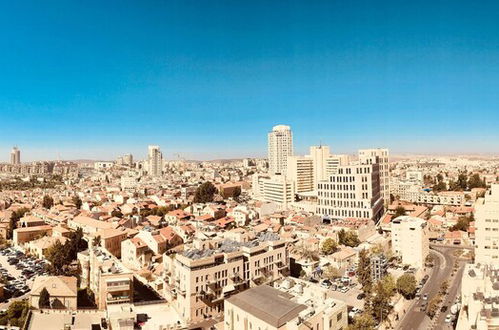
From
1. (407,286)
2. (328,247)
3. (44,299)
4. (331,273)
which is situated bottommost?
(331,273)

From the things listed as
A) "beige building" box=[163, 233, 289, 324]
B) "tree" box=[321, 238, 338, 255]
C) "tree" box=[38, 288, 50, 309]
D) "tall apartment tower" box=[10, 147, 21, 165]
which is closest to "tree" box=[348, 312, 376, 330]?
"beige building" box=[163, 233, 289, 324]

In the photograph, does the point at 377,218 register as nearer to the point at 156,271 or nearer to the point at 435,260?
the point at 435,260

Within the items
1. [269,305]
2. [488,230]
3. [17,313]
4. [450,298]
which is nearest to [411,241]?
[488,230]

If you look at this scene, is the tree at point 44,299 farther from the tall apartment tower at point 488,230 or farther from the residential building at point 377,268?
the tall apartment tower at point 488,230

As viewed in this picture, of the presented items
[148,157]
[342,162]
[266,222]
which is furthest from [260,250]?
[148,157]

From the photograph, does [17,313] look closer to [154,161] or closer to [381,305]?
[381,305]

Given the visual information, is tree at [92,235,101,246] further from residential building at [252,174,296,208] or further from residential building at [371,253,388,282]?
residential building at [252,174,296,208]

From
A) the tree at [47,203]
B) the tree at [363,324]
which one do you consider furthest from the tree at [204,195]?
the tree at [363,324]
